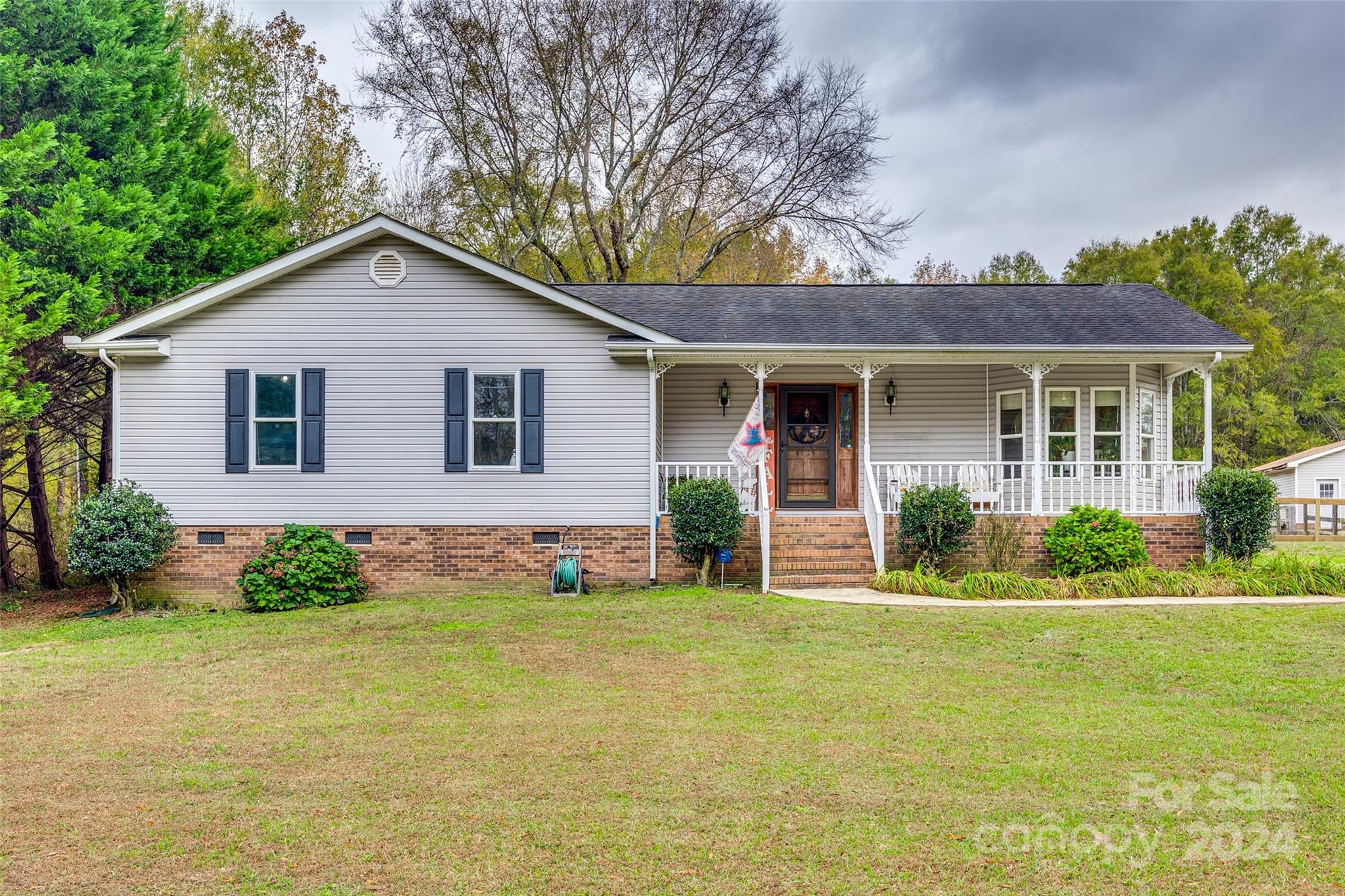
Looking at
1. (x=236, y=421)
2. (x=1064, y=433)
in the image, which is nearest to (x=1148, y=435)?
(x=1064, y=433)

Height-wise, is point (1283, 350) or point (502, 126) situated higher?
point (502, 126)

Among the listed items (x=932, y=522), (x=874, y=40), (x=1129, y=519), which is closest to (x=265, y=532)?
(x=932, y=522)

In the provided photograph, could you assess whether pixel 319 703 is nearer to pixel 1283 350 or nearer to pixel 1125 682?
pixel 1125 682

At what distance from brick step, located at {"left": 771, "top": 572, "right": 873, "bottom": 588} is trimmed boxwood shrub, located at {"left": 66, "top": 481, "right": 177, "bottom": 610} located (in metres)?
8.17

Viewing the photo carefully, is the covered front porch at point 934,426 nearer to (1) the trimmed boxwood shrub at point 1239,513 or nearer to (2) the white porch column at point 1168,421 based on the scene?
(2) the white porch column at point 1168,421

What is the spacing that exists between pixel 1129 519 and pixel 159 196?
16.3 m

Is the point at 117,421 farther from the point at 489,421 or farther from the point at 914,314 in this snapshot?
the point at 914,314

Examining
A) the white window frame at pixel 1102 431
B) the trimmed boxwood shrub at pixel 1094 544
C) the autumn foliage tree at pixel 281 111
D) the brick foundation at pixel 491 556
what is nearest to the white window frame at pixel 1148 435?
the white window frame at pixel 1102 431

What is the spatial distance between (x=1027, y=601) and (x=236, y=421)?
35.0ft

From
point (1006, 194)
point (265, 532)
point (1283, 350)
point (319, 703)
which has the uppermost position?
point (1006, 194)

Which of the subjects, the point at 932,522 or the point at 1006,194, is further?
the point at 1006,194

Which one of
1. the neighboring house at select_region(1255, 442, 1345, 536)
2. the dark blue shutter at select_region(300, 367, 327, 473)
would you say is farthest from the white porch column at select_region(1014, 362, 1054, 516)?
the neighboring house at select_region(1255, 442, 1345, 536)

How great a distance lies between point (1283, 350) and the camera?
37.3 m

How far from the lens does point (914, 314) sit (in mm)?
15336
